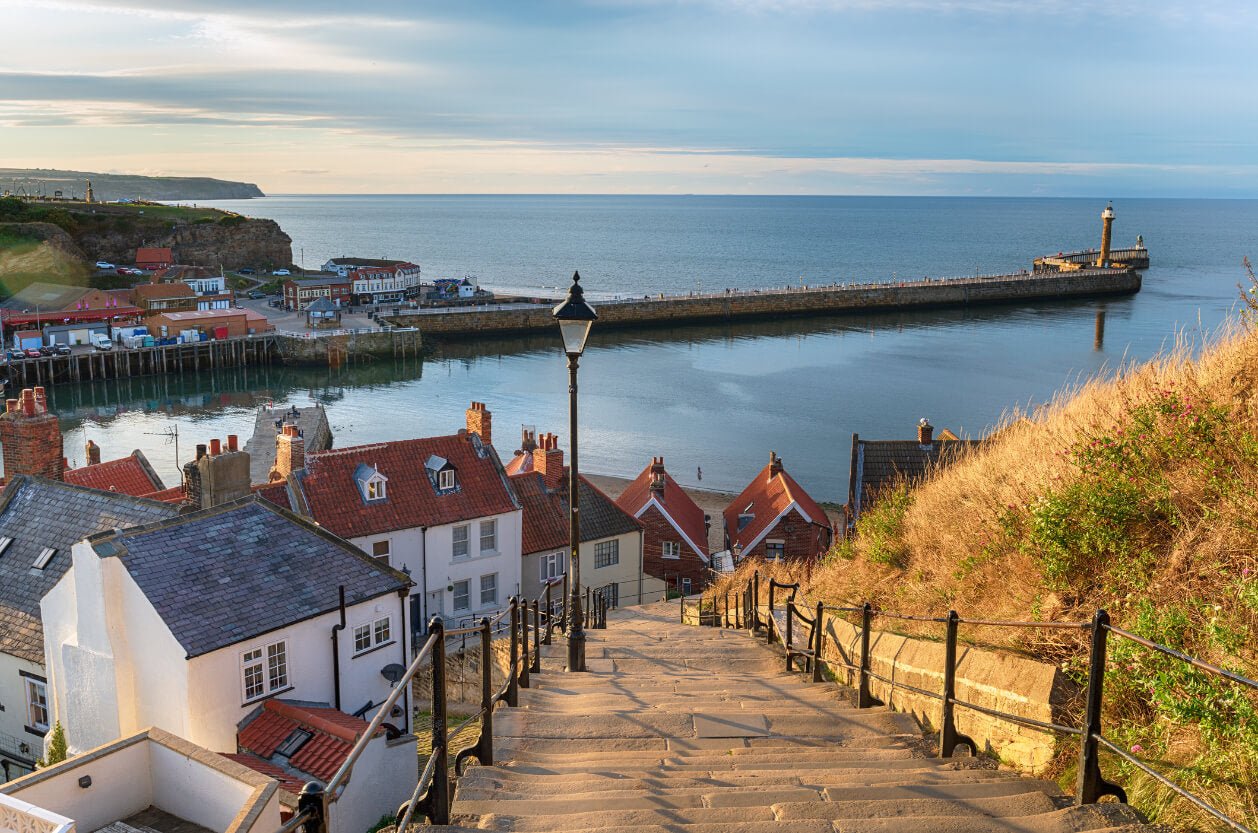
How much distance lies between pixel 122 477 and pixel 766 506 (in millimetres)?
19196

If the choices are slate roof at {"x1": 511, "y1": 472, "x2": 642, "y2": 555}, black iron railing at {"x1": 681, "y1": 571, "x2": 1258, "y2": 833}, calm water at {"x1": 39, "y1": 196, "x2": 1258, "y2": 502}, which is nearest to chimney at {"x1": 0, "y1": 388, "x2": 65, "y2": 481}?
slate roof at {"x1": 511, "y1": 472, "x2": 642, "y2": 555}

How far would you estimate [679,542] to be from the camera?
3328 cm

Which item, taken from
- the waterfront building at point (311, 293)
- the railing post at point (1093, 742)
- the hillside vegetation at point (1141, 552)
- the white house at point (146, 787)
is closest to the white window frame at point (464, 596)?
the hillside vegetation at point (1141, 552)

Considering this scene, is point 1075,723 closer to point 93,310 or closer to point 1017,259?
point 93,310

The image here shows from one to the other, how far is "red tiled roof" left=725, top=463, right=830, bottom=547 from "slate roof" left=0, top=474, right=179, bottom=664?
1895 cm

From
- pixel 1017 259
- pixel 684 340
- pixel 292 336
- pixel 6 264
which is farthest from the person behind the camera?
pixel 1017 259

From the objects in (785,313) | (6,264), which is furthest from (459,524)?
(6,264)

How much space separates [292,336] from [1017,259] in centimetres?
13036

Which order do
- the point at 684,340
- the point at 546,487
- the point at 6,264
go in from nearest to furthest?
the point at 546,487, the point at 684,340, the point at 6,264

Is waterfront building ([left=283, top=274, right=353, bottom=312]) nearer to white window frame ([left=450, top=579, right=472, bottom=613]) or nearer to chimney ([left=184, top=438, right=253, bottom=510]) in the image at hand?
white window frame ([left=450, top=579, right=472, bottom=613])

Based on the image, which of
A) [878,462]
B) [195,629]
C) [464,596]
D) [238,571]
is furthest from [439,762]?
[878,462]

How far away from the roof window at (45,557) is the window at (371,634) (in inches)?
238

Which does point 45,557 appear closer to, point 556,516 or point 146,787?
point 146,787

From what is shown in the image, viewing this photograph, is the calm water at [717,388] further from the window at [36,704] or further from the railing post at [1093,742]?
the railing post at [1093,742]
